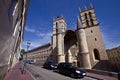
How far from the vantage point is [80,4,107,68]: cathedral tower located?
81.7 feet

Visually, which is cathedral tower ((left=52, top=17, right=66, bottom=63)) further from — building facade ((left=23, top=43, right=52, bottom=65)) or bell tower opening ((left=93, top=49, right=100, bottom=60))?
bell tower opening ((left=93, top=49, right=100, bottom=60))

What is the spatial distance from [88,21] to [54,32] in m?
14.3

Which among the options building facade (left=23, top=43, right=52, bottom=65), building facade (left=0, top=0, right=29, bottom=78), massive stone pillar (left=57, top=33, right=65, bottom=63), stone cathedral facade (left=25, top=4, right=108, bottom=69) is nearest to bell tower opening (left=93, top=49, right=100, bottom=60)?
stone cathedral facade (left=25, top=4, right=108, bottom=69)

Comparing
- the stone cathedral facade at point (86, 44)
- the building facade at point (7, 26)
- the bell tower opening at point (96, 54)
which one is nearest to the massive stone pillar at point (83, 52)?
the stone cathedral facade at point (86, 44)

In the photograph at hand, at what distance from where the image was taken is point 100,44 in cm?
2578

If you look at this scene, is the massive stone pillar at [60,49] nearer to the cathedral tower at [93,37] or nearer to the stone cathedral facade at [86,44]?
the stone cathedral facade at [86,44]

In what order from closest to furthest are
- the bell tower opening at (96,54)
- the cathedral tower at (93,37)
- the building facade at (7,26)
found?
1. the building facade at (7,26)
2. the cathedral tower at (93,37)
3. the bell tower opening at (96,54)

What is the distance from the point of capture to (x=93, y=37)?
90.3 feet

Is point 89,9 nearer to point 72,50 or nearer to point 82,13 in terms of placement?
point 82,13

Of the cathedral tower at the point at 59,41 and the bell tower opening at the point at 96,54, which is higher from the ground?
the cathedral tower at the point at 59,41

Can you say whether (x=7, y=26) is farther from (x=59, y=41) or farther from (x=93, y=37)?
(x=59, y=41)

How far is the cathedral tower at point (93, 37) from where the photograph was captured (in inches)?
980

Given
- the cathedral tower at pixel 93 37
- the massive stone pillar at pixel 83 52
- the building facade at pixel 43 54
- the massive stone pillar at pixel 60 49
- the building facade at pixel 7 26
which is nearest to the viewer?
the building facade at pixel 7 26

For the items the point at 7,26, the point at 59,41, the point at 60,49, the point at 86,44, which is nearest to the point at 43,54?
the point at 59,41
